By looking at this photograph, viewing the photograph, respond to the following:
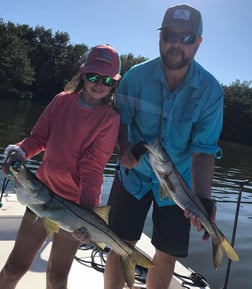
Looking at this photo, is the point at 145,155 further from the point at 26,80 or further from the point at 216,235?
the point at 26,80

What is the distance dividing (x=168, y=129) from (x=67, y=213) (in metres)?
1.21

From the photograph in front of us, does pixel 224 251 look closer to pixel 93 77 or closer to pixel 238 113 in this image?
pixel 93 77

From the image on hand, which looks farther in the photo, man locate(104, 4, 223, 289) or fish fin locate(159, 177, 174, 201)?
man locate(104, 4, 223, 289)

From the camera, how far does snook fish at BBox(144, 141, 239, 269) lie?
2.85 m

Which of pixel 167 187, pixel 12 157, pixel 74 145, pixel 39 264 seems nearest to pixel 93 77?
pixel 74 145

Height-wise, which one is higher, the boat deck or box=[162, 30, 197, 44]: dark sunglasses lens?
box=[162, 30, 197, 44]: dark sunglasses lens

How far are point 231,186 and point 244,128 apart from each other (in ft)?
122

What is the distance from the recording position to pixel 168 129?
3373 mm

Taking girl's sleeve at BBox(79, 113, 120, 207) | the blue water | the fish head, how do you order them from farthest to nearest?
1. the blue water
2. girl's sleeve at BBox(79, 113, 120, 207)
3. the fish head

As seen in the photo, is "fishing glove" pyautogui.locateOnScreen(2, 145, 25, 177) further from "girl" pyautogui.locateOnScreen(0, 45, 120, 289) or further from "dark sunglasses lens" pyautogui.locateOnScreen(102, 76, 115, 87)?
"dark sunglasses lens" pyautogui.locateOnScreen(102, 76, 115, 87)

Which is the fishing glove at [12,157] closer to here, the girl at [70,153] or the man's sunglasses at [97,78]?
the girl at [70,153]

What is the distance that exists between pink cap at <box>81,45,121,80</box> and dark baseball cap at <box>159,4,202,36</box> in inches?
17.5

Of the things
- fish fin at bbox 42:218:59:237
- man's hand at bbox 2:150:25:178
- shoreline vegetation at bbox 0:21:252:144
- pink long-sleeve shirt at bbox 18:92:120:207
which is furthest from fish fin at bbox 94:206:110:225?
shoreline vegetation at bbox 0:21:252:144

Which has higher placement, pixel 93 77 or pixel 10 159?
pixel 93 77
